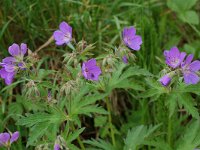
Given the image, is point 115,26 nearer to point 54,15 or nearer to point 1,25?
point 54,15

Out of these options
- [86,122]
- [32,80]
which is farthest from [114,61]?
[86,122]

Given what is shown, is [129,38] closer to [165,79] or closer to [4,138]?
[165,79]

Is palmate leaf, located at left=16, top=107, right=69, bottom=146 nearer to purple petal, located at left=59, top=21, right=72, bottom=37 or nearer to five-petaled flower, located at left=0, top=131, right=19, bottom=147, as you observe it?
five-petaled flower, located at left=0, top=131, right=19, bottom=147

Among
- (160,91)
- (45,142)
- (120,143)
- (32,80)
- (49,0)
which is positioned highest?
(49,0)

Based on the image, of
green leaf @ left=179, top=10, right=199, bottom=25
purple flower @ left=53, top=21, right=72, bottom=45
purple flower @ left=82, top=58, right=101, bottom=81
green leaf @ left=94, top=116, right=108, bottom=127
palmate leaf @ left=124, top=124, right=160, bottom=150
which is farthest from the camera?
green leaf @ left=179, top=10, right=199, bottom=25

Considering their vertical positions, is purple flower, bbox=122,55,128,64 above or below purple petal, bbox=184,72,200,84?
above

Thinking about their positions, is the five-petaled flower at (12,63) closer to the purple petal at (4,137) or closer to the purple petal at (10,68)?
the purple petal at (10,68)

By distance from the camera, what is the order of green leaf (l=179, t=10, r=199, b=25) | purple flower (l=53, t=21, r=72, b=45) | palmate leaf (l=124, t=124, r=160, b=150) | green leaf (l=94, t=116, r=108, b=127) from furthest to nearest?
green leaf (l=179, t=10, r=199, b=25), green leaf (l=94, t=116, r=108, b=127), palmate leaf (l=124, t=124, r=160, b=150), purple flower (l=53, t=21, r=72, b=45)

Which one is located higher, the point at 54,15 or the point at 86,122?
the point at 54,15

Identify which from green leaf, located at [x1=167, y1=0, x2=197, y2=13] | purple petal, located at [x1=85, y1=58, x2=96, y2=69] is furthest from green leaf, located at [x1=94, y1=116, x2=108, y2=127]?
green leaf, located at [x1=167, y1=0, x2=197, y2=13]
